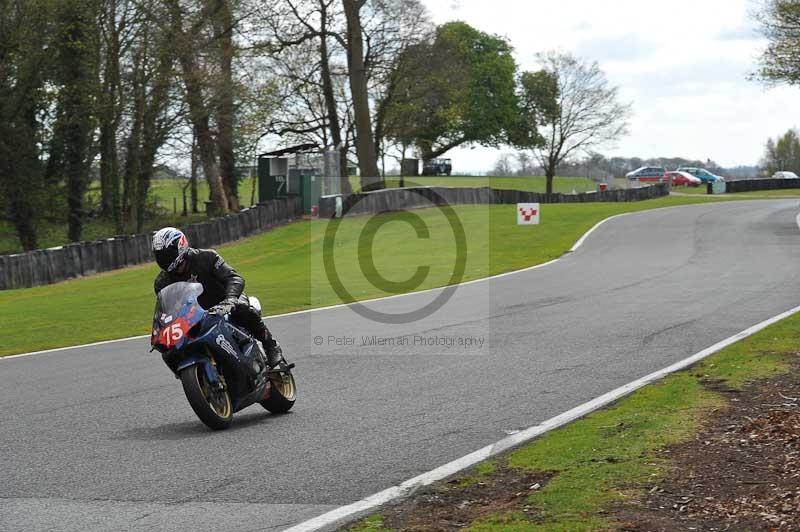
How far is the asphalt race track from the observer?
6.71m

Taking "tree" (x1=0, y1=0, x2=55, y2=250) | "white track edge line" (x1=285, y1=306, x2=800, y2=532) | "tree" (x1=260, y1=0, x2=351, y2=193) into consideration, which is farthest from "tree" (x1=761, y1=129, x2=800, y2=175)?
"white track edge line" (x1=285, y1=306, x2=800, y2=532)

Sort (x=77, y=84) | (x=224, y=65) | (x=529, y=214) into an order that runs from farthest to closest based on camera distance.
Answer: (x=224, y=65)
(x=77, y=84)
(x=529, y=214)

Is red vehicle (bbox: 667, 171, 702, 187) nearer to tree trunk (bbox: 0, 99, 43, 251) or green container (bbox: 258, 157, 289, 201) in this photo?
green container (bbox: 258, 157, 289, 201)

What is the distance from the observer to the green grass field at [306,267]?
19172 mm

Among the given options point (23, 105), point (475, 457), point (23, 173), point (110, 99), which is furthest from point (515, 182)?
point (475, 457)

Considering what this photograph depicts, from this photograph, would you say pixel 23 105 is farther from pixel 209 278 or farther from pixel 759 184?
pixel 759 184

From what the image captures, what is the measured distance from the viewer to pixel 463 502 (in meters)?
6.43

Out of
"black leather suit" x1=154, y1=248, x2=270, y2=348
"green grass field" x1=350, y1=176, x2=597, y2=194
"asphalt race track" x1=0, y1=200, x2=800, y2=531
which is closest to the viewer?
"asphalt race track" x1=0, y1=200, x2=800, y2=531

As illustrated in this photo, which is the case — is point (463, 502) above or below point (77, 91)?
below

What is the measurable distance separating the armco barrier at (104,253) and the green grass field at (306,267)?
49cm

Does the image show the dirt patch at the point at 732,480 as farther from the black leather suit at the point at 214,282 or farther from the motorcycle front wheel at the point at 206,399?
the black leather suit at the point at 214,282

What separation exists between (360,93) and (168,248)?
41.6m

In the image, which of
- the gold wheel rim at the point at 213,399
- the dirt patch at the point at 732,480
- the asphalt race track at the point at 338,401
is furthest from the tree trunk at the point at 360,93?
the dirt patch at the point at 732,480

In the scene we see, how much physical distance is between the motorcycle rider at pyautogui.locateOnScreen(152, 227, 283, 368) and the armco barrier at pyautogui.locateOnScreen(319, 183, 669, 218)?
33923 millimetres
